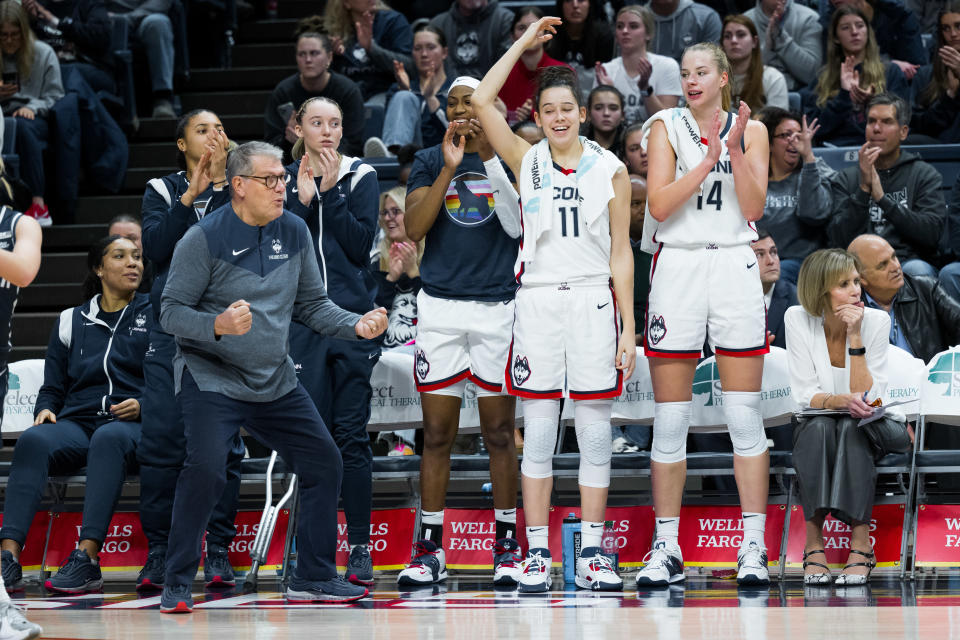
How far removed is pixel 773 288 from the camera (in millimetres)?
6770

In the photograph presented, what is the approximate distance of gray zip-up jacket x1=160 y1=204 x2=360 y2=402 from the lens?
183 inches

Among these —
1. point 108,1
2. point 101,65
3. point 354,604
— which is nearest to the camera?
point 354,604

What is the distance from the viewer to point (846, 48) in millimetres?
8484

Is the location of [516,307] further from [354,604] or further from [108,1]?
[108,1]

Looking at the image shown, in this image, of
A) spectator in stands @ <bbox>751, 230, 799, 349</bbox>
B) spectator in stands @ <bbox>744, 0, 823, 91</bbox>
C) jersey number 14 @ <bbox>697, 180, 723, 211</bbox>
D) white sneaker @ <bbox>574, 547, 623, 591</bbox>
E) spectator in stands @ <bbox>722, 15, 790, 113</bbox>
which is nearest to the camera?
white sneaker @ <bbox>574, 547, 623, 591</bbox>

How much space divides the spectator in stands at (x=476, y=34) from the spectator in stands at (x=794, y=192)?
9.17ft

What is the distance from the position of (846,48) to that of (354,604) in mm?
5494

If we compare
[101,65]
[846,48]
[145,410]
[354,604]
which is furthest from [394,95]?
[354,604]

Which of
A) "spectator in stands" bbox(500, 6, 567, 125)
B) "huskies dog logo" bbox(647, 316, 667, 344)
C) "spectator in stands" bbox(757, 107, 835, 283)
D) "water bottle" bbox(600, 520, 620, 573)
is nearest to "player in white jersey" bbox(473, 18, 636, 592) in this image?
"huskies dog logo" bbox(647, 316, 667, 344)

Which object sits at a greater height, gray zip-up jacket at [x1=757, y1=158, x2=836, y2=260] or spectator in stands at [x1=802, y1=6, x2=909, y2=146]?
spectator in stands at [x1=802, y1=6, x2=909, y2=146]

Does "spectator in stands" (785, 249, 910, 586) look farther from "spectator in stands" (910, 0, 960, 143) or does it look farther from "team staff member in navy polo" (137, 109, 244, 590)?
"spectator in stands" (910, 0, 960, 143)

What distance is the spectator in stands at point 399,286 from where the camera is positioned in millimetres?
7152

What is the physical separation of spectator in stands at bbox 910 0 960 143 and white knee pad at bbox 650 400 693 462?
160 inches

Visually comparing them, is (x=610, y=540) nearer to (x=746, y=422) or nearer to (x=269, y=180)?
(x=746, y=422)
